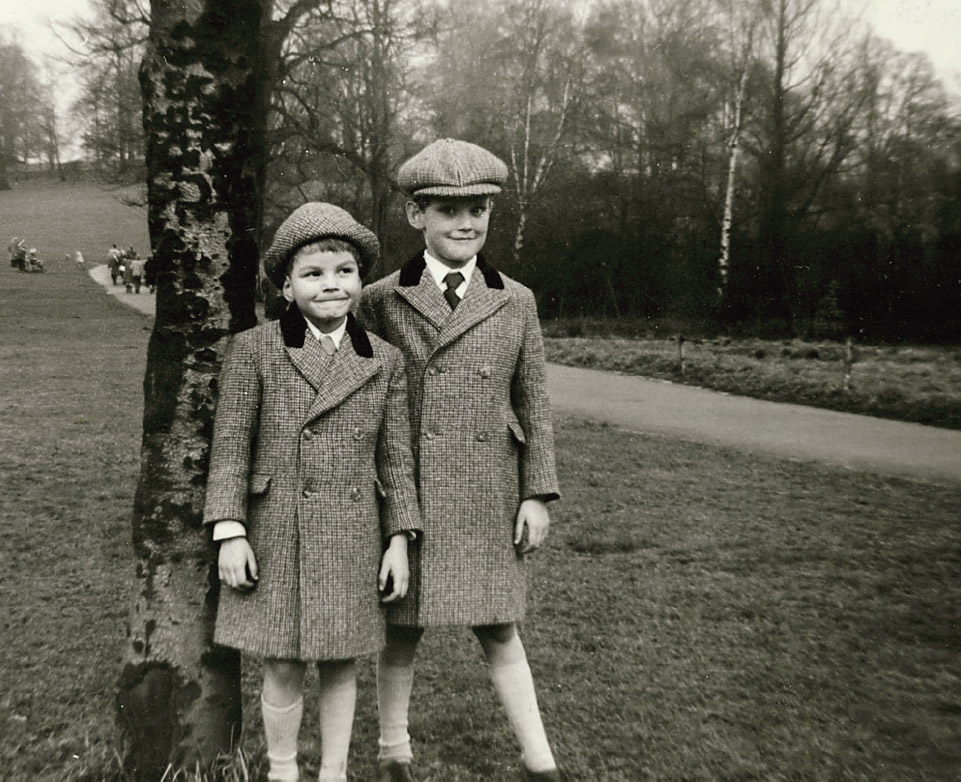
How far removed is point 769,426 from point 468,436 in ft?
26.8

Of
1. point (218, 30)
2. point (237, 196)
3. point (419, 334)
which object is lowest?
point (419, 334)

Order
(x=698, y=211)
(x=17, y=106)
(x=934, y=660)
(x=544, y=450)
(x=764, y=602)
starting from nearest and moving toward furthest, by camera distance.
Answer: (x=544, y=450)
(x=934, y=660)
(x=764, y=602)
(x=698, y=211)
(x=17, y=106)

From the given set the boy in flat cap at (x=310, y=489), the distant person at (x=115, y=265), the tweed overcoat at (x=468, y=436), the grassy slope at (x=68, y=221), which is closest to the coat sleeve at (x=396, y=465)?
the boy in flat cap at (x=310, y=489)

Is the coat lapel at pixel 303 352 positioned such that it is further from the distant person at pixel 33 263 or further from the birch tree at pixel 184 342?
the distant person at pixel 33 263

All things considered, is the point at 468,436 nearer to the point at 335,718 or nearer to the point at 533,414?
the point at 533,414

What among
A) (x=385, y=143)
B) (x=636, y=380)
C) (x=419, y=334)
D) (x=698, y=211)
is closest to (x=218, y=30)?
(x=419, y=334)

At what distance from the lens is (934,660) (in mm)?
4176

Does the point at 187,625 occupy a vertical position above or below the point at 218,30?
below

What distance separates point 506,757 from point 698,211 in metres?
24.9

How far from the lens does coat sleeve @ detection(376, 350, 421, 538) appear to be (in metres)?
2.77

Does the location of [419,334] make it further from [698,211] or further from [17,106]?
[17,106]

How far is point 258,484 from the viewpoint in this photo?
8.70 feet

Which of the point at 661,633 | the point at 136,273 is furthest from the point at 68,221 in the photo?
the point at 661,633

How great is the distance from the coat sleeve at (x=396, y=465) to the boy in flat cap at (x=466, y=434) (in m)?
0.11
